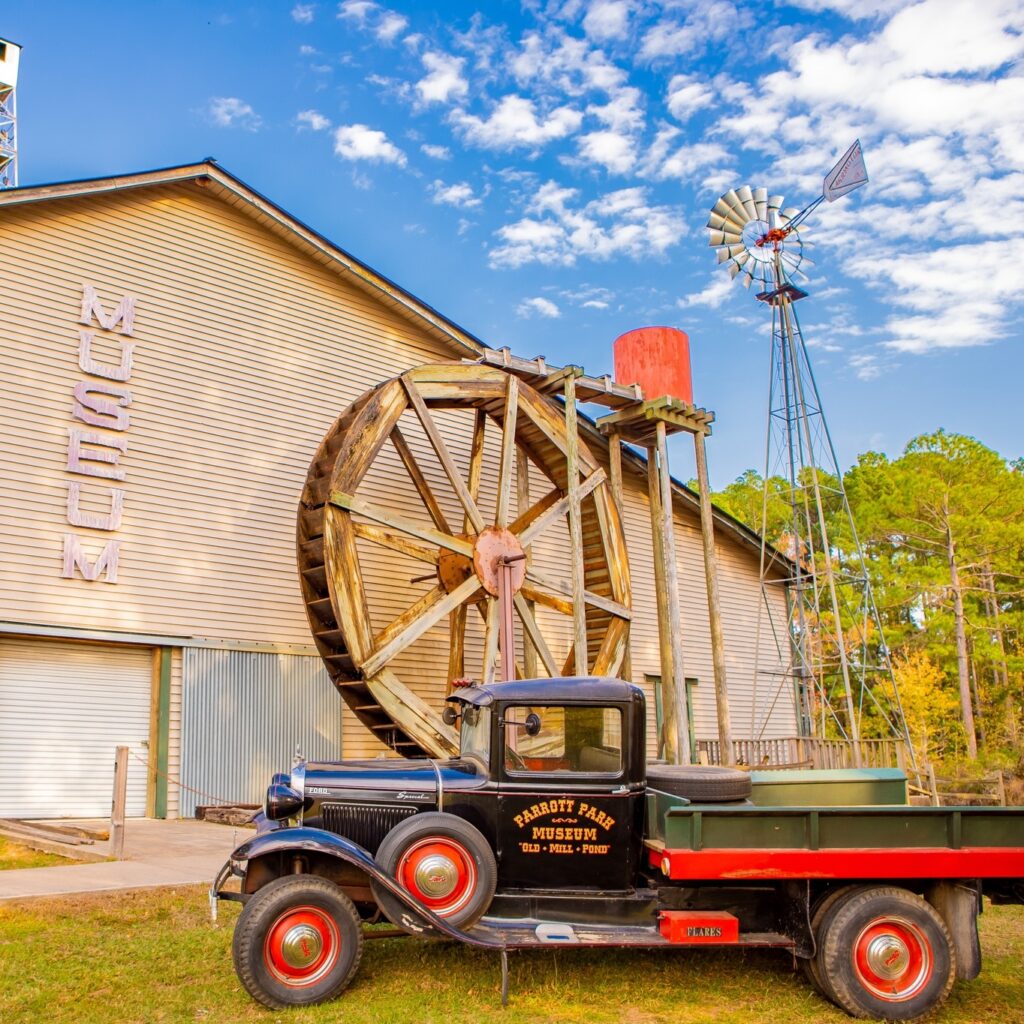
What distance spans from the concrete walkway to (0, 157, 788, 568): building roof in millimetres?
7616

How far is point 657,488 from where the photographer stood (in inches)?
664

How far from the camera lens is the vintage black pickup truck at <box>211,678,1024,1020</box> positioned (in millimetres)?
5695

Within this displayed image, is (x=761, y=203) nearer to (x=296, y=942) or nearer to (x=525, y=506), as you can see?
(x=525, y=506)

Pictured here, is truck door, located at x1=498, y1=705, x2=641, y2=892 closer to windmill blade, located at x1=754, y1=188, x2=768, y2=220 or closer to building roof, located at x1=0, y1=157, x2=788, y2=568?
building roof, located at x1=0, y1=157, x2=788, y2=568

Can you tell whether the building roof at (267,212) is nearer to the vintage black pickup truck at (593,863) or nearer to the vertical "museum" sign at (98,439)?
the vertical "museum" sign at (98,439)

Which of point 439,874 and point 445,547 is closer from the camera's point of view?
point 439,874

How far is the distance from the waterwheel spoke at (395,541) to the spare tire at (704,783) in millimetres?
7282

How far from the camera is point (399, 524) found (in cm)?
1360

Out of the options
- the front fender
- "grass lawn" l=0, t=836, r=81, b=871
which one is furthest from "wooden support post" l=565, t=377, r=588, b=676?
the front fender

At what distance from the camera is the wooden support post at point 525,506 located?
1559 cm

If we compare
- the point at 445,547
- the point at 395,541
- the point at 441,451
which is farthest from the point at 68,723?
the point at 441,451

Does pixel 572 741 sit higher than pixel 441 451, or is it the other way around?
pixel 441 451

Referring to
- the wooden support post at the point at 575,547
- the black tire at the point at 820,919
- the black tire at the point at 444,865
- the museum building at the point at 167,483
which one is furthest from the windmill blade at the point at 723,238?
the black tire at the point at 444,865

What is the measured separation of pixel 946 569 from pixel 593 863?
35.9 metres
